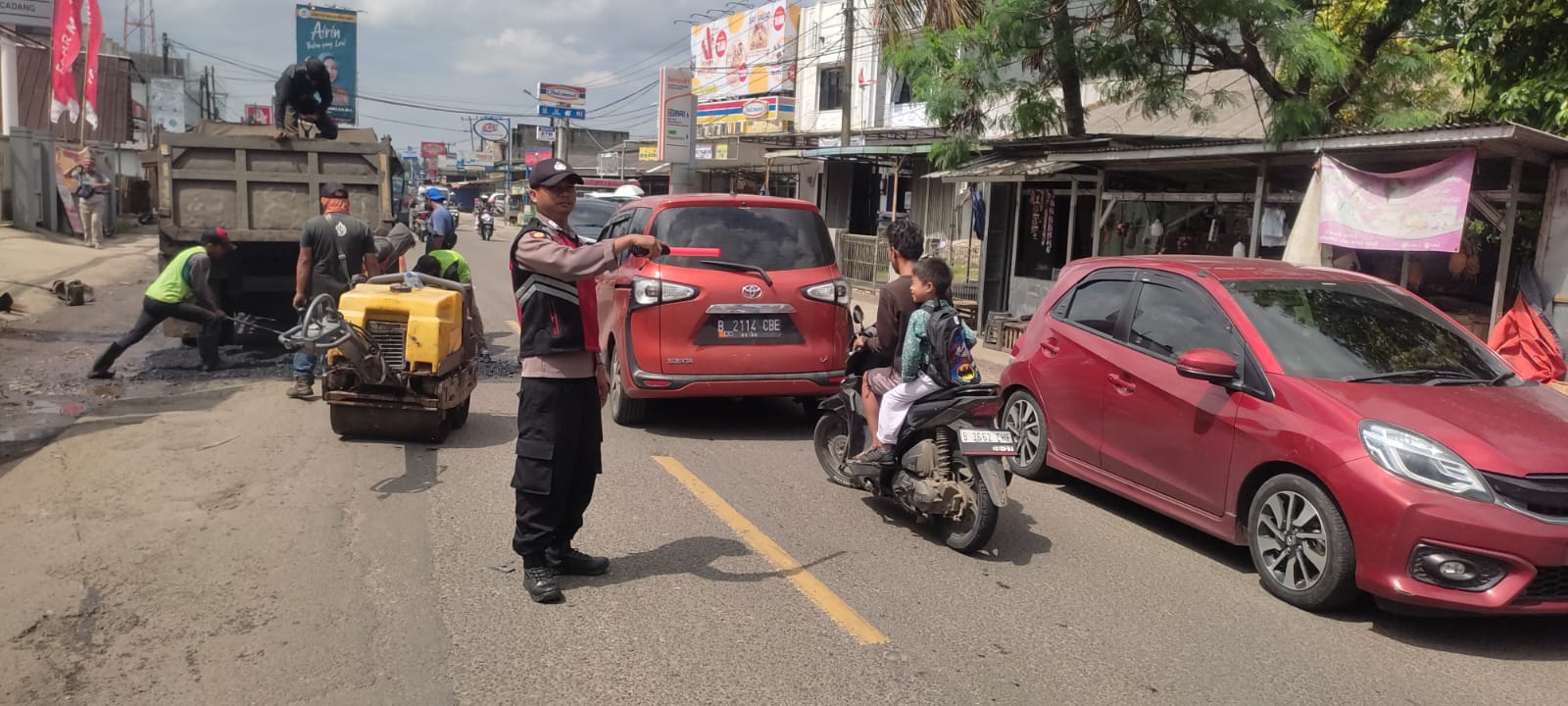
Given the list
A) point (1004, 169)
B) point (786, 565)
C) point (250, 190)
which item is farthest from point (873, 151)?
point (786, 565)

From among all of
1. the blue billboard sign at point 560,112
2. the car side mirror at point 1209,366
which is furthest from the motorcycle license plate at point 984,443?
the blue billboard sign at point 560,112

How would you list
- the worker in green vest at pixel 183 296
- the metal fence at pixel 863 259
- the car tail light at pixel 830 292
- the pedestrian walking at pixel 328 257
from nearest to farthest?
the car tail light at pixel 830 292 → the pedestrian walking at pixel 328 257 → the worker in green vest at pixel 183 296 → the metal fence at pixel 863 259

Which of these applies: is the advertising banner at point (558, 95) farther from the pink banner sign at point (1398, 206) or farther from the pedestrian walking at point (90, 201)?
the pink banner sign at point (1398, 206)

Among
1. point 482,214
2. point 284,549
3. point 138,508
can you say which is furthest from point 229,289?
point 482,214

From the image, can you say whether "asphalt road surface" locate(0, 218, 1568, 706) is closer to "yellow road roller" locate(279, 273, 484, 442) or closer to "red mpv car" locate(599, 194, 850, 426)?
"yellow road roller" locate(279, 273, 484, 442)

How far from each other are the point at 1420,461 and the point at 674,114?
123ft

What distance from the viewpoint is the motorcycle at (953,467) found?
5.45 m

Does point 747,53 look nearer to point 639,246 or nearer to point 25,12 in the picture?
point 25,12

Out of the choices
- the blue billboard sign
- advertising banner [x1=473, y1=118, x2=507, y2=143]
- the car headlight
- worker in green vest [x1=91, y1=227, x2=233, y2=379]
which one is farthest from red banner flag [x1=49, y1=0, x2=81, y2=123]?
advertising banner [x1=473, y1=118, x2=507, y2=143]

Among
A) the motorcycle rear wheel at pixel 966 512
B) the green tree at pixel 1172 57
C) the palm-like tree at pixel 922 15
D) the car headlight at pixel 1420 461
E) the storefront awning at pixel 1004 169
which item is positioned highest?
the palm-like tree at pixel 922 15

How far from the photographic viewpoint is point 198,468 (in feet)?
22.2

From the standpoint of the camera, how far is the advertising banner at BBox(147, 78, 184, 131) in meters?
52.5

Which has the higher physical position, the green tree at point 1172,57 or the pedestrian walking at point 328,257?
the green tree at point 1172,57

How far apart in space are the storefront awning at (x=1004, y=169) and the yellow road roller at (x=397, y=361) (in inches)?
318
